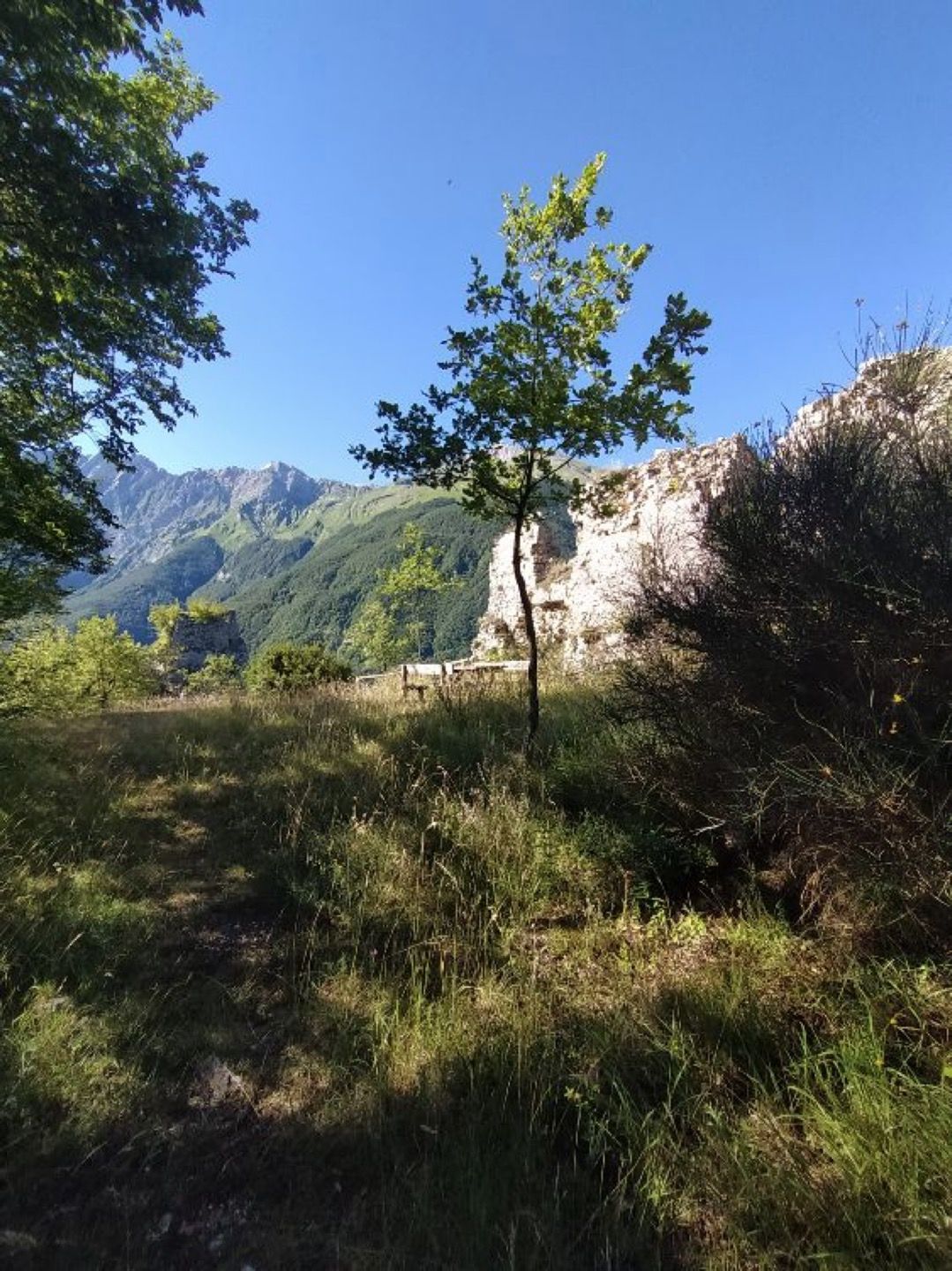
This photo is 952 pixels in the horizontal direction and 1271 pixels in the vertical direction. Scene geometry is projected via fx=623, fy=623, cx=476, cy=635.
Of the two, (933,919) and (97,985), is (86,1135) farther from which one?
(933,919)

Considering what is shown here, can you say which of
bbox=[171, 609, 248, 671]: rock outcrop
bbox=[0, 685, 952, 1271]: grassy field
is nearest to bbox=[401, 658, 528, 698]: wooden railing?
bbox=[0, 685, 952, 1271]: grassy field

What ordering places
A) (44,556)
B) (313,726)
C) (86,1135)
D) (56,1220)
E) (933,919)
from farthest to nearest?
(313,726) → (44,556) → (933,919) → (86,1135) → (56,1220)

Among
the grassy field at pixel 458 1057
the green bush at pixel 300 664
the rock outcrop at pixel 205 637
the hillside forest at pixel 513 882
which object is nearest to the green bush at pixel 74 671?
the hillside forest at pixel 513 882

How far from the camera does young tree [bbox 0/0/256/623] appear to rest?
5.03 meters

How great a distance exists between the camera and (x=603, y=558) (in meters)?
15.3

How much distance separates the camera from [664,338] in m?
5.57

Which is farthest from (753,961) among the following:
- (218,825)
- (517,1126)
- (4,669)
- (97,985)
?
(4,669)

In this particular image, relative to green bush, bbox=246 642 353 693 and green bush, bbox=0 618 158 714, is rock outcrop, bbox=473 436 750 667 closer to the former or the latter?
green bush, bbox=246 642 353 693

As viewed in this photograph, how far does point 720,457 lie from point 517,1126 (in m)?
12.3

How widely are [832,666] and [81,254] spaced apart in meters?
7.23

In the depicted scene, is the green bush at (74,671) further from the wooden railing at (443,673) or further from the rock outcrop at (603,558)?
the rock outcrop at (603,558)

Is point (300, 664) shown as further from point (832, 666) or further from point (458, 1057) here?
point (832, 666)

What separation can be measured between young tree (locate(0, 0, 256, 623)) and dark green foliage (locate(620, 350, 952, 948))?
5.82m

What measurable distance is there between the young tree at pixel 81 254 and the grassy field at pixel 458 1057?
383 centimetres
